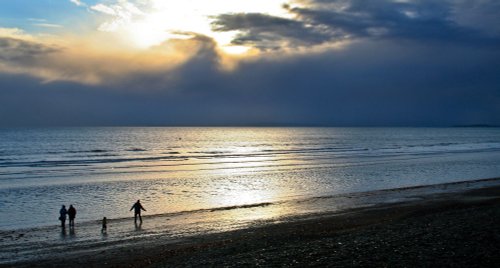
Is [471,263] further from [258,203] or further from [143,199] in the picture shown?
[143,199]

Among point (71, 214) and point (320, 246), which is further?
point (71, 214)

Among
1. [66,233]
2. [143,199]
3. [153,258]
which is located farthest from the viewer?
[143,199]

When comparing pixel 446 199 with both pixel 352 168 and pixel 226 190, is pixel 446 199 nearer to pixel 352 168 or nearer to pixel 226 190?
pixel 226 190

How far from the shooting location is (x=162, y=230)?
23375 mm

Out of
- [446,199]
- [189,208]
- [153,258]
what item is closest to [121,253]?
[153,258]

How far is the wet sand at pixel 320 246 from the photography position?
47.2 ft

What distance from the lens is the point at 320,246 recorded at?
16594 mm

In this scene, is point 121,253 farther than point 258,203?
No

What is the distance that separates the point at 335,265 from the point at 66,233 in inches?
598

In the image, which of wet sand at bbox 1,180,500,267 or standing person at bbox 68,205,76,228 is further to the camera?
standing person at bbox 68,205,76,228

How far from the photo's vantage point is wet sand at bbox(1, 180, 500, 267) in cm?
1440

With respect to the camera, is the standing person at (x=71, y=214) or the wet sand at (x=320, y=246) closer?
the wet sand at (x=320, y=246)

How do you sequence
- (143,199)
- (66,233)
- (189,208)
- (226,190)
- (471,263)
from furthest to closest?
(226,190) < (143,199) < (189,208) < (66,233) < (471,263)

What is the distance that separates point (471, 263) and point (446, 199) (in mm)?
19695
